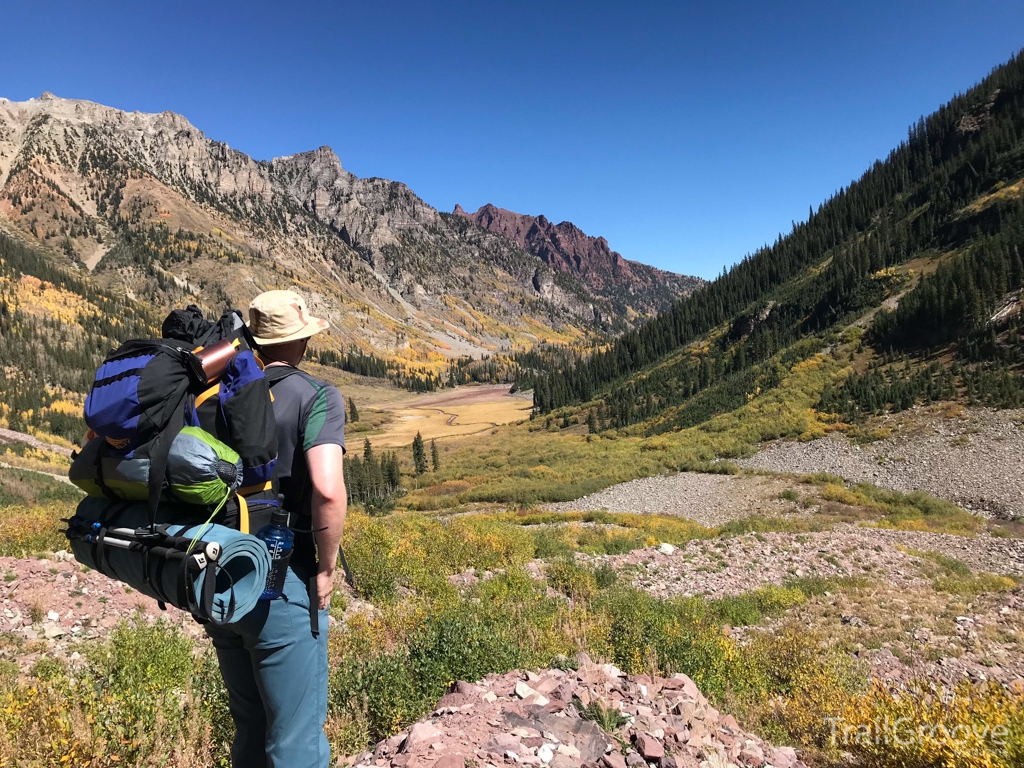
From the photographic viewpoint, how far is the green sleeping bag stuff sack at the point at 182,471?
2098 millimetres

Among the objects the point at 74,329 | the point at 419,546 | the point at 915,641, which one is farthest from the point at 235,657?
the point at 74,329

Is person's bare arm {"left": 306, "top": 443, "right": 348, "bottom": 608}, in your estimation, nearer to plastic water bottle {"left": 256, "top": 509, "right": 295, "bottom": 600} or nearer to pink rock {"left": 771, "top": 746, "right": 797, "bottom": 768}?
plastic water bottle {"left": 256, "top": 509, "right": 295, "bottom": 600}

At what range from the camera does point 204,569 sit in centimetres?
205

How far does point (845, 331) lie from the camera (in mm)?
47219

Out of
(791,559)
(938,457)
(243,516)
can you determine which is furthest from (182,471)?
(938,457)

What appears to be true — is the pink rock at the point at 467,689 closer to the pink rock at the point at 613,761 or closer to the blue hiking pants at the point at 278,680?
the pink rock at the point at 613,761

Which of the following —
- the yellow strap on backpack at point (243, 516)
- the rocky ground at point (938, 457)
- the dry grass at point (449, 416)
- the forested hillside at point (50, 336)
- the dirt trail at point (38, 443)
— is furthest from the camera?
the dry grass at point (449, 416)

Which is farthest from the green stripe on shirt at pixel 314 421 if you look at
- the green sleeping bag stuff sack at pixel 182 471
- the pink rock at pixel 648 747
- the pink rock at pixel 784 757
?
the pink rock at pixel 784 757

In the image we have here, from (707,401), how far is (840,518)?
27790 millimetres

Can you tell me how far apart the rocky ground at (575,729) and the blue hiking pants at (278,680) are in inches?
35.0

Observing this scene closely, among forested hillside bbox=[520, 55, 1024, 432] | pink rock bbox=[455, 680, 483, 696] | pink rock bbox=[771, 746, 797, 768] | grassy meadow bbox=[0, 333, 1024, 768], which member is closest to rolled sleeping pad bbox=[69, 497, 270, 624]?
grassy meadow bbox=[0, 333, 1024, 768]

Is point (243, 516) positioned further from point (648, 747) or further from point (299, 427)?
point (648, 747)

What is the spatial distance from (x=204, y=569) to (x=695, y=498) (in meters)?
26.8

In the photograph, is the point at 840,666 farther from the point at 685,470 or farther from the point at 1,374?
the point at 1,374
